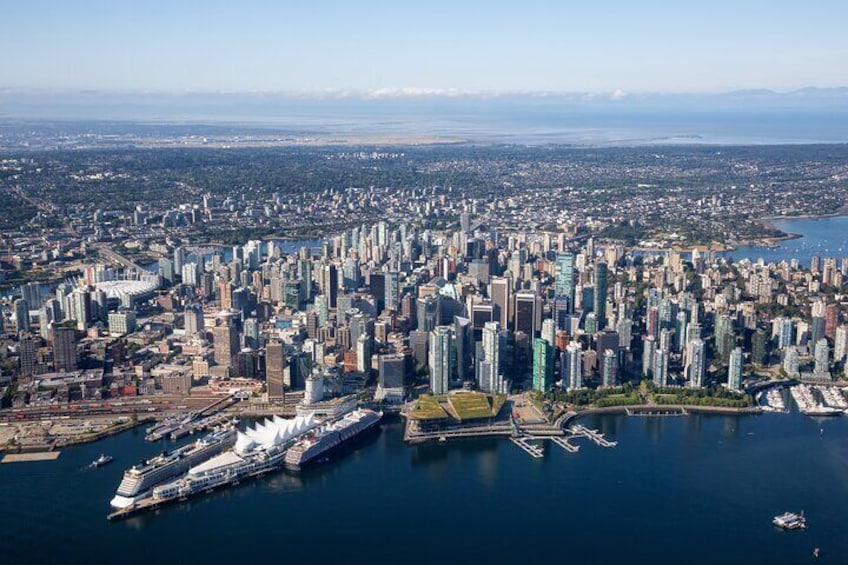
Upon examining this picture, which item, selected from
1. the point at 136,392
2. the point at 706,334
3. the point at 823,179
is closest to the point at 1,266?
the point at 136,392

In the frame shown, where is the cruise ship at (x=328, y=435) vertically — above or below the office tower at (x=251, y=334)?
below

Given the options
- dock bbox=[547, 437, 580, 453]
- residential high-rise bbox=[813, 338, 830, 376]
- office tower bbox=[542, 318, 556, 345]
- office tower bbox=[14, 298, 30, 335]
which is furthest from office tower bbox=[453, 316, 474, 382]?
office tower bbox=[14, 298, 30, 335]

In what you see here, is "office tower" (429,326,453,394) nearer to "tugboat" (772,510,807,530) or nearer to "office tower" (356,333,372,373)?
"office tower" (356,333,372,373)

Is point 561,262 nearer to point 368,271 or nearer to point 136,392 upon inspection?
point 368,271

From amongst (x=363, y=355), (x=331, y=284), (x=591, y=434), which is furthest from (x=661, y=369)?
(x=331, y=284)

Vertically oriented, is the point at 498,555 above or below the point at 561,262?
below

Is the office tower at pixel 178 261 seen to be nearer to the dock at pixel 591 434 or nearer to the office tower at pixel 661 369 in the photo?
the office tower at pixel 661 369

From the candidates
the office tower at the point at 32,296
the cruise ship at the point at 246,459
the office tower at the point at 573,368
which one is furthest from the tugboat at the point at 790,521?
the office tower at the point at 32,296
